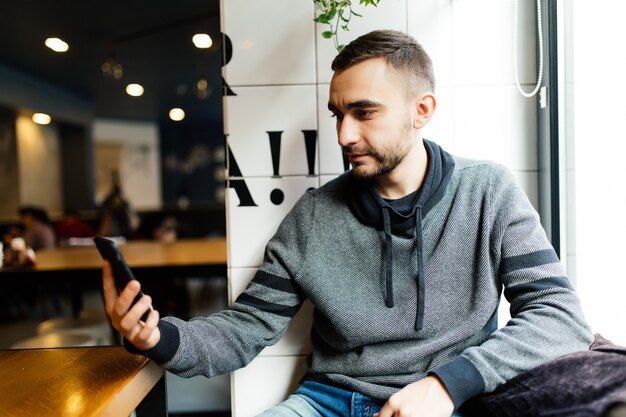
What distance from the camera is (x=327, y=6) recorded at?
155 cm

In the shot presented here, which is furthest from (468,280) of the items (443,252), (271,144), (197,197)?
(197,197)

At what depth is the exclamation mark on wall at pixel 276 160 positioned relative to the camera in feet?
→ 5.54

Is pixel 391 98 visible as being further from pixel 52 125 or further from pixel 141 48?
pixel 52 125

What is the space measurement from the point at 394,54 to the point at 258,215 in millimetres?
656

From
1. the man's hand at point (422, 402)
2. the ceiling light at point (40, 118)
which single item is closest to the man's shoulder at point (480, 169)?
the man's hand at point (422, 402)

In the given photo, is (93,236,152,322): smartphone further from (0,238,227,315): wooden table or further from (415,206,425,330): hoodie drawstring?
(0,238,227,315): wooden table

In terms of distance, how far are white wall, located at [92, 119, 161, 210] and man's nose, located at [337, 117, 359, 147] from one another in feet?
35.6

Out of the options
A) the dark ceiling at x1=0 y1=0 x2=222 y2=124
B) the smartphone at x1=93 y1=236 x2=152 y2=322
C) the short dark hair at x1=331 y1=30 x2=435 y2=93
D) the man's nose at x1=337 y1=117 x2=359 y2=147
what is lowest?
the smartphone at x1=93 y1=236 x2=152 y2=322

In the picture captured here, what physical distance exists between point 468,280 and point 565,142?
0.60 m

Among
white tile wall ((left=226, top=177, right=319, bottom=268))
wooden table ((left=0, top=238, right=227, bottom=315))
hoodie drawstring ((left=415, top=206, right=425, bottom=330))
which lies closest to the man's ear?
hoodie drawstring ((left=415, top=206, right=425, bottom=330))

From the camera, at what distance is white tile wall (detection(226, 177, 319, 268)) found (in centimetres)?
170

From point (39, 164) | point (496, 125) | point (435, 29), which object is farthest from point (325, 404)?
point (39, 164)

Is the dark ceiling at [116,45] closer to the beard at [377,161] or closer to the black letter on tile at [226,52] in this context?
the black letter on tile at [226,52]

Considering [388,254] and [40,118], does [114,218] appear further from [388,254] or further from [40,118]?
[388,254]
